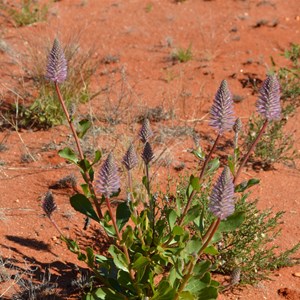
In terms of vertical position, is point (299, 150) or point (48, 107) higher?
point (48, 107)

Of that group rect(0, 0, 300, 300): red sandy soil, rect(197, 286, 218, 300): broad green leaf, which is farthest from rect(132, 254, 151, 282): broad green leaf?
rect(0, 0, 300, 300): red sandy soil

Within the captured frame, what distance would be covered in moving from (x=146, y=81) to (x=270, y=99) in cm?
444

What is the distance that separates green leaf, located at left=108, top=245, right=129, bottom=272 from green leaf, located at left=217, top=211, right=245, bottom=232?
0.53 metres

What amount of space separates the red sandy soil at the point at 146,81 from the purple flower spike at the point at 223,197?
4.85ft

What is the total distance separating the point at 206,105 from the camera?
20.5ft

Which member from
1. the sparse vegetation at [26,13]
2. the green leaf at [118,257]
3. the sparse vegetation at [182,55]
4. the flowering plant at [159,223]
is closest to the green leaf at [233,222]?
the flowering plant at [159,223]

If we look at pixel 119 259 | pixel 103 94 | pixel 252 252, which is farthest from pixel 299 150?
pixel 119 259

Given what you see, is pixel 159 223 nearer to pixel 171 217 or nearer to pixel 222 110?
pixel 171 217

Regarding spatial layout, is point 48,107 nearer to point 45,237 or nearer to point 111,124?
point 111,124

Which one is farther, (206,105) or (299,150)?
(206,105)

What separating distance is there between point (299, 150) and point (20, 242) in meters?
3.12

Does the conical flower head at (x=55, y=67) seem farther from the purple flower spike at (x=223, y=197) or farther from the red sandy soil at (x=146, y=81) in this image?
the red sandy soil at (x=146, y=81)

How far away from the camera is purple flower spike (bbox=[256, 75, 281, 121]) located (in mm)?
2473

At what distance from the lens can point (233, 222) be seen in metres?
2.60
